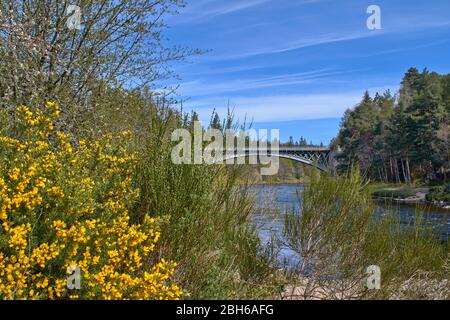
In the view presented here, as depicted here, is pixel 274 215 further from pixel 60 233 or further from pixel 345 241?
pixel 60 233

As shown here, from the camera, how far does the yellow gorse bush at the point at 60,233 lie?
110 inches

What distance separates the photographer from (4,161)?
3.35 meters

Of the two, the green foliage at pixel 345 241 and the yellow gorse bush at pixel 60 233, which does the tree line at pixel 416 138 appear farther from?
the yellow gorse bush at pixel 60 233

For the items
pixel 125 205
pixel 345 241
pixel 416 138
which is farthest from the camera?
pixel 416 138

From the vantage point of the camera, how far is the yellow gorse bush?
9.15 feet

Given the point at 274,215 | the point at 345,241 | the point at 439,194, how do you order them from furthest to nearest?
the point at 439,194
the point at 274,215
the point at 345,241

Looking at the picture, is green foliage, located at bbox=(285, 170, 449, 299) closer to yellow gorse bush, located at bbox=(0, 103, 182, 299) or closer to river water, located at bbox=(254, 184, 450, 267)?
river water, located at bbox=(254, 184, 450, 267)

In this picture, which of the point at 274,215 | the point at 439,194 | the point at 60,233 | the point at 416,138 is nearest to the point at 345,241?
the point at 274,215

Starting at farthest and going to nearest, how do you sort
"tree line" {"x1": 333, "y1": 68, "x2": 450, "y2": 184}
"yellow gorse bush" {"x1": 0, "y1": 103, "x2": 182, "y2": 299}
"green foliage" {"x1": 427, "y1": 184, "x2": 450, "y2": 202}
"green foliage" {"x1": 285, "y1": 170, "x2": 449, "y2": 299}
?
"tree line" {"x1": 333, "y1": 68, "x2": 450, "y2": 184}, "green foliage" {"x1": 427, "y1": 184, "x2": 450, "y2": 202}, "green foliage" {"x1": 285, "y1": 170, "x2": 449, "y2": 299}, "yellow gorse bush" {"x1": 0, "y1": 103, "x2": 182, "y2": 299}

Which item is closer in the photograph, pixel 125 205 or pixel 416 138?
pixel 125 205

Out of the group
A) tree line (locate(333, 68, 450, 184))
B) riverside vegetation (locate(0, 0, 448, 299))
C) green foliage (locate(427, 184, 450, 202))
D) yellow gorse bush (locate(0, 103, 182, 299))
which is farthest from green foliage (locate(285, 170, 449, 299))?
tree line (locate(333, 68, 450, 184))

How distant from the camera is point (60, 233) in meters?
2.83

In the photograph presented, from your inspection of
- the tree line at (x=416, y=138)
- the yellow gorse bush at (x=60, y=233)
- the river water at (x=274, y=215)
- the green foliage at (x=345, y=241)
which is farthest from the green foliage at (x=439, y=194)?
the yellow gorse bush at (x=60, y=233)

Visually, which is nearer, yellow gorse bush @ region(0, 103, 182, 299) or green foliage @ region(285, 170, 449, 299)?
yellow gorse bush @ region(0, 103, 182, 299)
